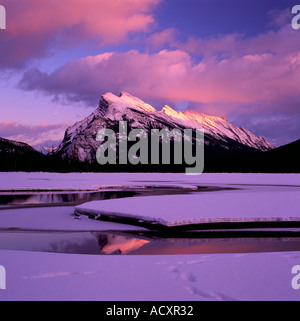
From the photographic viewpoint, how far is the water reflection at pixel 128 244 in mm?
12297

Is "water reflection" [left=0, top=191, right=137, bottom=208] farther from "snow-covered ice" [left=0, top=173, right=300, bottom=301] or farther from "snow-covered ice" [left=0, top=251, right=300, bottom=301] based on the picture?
"snow-covered ice" [left=0, top=251, right=300, bottom=301]

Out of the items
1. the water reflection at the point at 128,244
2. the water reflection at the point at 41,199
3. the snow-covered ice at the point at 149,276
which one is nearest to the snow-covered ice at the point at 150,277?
the snow-covered ice at the point at 149,276

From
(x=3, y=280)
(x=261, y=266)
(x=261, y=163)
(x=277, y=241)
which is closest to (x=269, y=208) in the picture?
(x=277, y=241)

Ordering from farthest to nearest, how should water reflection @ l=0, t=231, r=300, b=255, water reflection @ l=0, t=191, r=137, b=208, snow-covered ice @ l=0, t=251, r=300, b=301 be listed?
1. water reflection @ l=0, t=191, r=137, b=208
2. water reflection @ l=0, t=231, r=300, b=255
3. snow-covered ice @ l=0, t=251, r=300, b=301

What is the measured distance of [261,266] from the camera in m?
9.97

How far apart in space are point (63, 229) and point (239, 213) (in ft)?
27.5

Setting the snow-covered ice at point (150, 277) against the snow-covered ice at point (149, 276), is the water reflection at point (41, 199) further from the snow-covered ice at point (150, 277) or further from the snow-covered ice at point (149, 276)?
the snow-covered ice at point (150, 277)

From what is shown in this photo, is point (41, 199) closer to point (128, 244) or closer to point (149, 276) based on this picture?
point (128, 244)

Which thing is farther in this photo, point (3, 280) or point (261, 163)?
point (261, 163)

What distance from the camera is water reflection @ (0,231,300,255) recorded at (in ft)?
40.3

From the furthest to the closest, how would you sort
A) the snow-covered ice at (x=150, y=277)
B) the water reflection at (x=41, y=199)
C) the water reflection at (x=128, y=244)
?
the water reflection at (x=41, y=199)
the water reflection at (x=128, y=244)
the snow-covered ice at (x=150, y=277)

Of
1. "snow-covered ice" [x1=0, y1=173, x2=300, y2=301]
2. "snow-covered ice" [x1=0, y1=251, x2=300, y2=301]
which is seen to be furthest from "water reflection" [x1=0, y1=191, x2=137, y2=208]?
"snow-covered ice" [x1=0, y1=251, x2=300, y2=301]

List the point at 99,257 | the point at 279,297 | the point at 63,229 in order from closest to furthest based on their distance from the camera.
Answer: the point at 279,297, the point at 99,257, the point at 63,229
